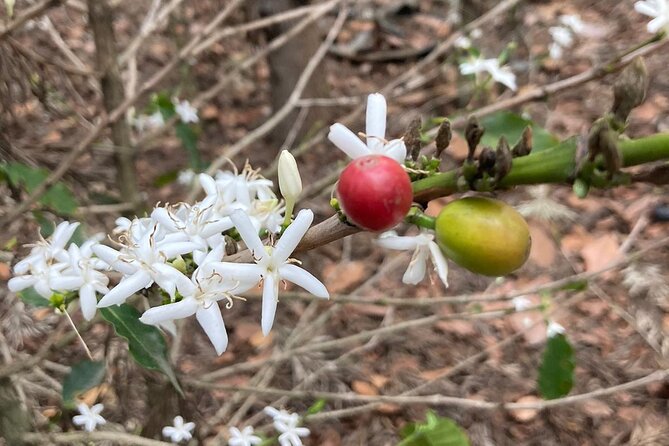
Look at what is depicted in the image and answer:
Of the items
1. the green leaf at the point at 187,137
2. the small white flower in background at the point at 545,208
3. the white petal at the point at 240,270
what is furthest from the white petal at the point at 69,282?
the small white flower in background at the point at 545,208

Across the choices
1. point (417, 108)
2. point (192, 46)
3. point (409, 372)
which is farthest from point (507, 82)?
point (417, 108)

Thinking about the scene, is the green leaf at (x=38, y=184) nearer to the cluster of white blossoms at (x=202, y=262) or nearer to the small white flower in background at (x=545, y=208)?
the cluster of white blossoms at (x=202, y=262)

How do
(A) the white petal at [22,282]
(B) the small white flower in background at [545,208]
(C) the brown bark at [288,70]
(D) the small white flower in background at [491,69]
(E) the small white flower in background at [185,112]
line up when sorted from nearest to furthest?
(A) the white petal at [22,282] → (D) the small white flower in background at [491,69] → (E) the small white flower in background at [185,112] → (B) the small white flower in background at [545,208] → (C) the brown bark at [288,70]

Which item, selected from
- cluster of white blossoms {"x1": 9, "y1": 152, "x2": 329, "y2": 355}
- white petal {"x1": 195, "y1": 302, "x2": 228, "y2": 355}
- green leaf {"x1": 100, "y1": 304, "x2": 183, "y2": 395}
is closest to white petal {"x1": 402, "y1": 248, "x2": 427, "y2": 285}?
cluster of white blossoms {"x1": 9, "y1": 152, "x2": 329, "y2": 355}

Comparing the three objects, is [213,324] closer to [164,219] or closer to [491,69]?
[164,219]

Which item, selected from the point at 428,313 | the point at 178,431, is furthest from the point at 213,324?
the point at 428,313

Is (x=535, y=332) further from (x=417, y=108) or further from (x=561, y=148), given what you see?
(x=561, y=148)
